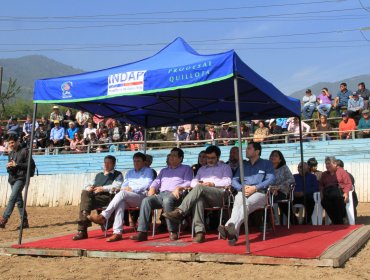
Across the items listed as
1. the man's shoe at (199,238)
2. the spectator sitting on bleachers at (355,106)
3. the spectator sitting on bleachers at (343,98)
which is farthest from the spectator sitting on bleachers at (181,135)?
the man's shoe at (199,238)

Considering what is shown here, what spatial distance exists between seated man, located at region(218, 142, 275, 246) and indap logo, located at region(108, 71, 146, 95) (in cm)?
190

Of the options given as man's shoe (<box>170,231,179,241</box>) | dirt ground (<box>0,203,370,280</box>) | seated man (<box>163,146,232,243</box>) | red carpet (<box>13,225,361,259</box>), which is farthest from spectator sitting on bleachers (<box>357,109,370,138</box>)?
man's shoe (<box>170,231,179,241</box>)

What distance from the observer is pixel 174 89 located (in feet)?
21.6

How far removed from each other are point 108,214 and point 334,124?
13.3 m

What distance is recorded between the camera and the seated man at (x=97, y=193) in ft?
25.2

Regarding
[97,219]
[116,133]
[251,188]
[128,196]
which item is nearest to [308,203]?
[251,188]

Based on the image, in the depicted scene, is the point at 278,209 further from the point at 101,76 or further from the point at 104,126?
the point at 104,126

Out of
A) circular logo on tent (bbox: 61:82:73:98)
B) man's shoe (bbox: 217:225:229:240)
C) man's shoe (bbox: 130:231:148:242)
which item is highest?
circular logo on tent (bbox: 61:82:73:98)

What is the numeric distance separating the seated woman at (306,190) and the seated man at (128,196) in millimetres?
3142

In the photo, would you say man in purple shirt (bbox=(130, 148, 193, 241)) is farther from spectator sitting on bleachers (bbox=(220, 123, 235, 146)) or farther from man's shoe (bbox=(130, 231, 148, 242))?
spectator sitting on bleachers (bbox=(220, 123, 235, 146))

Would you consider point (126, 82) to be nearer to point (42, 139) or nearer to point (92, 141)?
point (92, 141)

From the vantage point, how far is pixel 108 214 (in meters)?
7.43

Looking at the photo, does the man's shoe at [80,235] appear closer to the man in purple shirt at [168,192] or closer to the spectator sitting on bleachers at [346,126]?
the man in purple shirt at [168,192]

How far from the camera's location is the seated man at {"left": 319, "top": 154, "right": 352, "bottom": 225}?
358 inches
